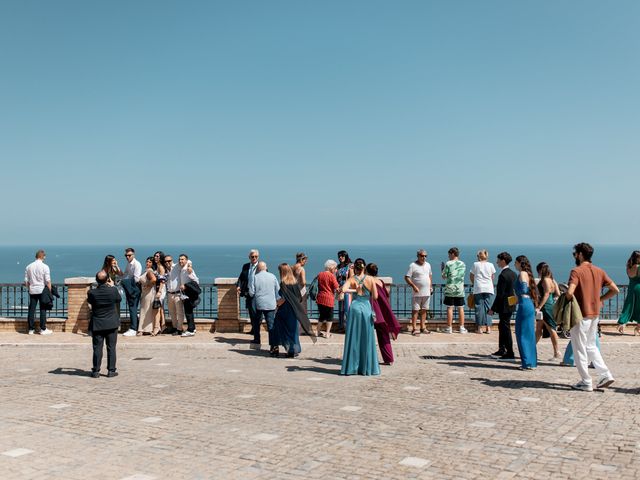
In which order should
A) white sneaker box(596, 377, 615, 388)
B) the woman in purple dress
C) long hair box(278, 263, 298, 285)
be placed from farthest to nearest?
long hair box(278, 263, 298, 285), the woman in purple dress, white sneaker box(596, 377, 615, 388)

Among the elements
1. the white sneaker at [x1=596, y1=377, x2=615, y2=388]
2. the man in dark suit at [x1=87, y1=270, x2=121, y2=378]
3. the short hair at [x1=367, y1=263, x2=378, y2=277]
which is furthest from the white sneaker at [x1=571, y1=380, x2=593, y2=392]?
the man in dark suit at [x1=87, y1=270, x2=121, y2=378]

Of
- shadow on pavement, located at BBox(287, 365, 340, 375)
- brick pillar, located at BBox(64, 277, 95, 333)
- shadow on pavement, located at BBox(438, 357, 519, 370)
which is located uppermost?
brick pillar, located at BBox(64, 277, 95, 333)

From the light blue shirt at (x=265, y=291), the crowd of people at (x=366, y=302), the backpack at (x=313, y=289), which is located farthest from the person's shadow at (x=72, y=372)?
the backpack at (x=313, y=289)

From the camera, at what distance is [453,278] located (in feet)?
52.3

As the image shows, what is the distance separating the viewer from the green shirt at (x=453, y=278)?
1590cm

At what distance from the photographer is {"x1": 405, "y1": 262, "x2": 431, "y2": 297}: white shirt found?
15.7 m

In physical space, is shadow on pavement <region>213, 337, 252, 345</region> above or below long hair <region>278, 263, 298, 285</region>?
below

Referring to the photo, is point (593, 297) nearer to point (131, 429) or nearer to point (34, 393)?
point (131, 429)

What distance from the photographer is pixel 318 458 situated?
245 inches

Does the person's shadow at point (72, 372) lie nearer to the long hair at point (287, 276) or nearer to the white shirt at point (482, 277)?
the long hair at point (287, 276)

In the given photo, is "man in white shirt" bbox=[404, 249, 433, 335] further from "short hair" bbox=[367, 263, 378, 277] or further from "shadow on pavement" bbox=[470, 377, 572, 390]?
"shadow on pavement" bbox=[470, 377, 572, 390]

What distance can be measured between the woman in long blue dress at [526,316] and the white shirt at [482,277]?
4165mm

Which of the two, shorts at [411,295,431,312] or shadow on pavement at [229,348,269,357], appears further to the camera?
shorts at [411,295,431,312]

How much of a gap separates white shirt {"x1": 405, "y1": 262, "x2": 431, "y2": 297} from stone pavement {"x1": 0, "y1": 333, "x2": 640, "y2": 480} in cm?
315
